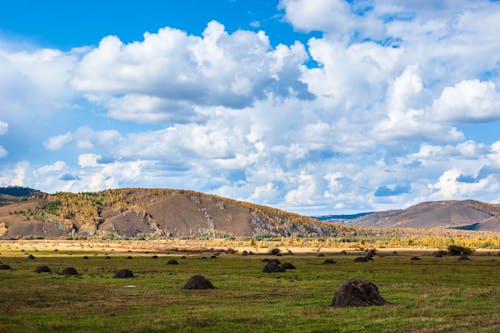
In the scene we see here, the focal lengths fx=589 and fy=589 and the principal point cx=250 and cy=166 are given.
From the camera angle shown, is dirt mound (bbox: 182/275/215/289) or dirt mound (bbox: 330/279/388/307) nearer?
dirt mound (bbox: 330/279/388/307)

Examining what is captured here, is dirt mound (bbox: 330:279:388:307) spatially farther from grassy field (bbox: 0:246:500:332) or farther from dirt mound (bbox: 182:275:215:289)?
dirt mound (bbox: 182:275:215:289)

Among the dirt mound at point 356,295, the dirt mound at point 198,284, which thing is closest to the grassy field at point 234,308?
the dirt mound at point 198,284

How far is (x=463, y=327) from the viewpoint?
75.6ft

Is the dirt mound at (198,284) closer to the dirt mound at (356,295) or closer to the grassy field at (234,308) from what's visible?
the grassy field at (234,308)

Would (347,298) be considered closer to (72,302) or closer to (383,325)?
(383,325)

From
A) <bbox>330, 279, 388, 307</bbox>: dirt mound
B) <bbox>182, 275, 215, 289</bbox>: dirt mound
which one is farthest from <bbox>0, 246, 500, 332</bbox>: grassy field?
<bbox>330, 279, 388, 307</bbox>: dirt mound

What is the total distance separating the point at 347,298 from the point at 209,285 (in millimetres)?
17061

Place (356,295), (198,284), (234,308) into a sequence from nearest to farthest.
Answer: (356,295) < (234,308) < (198,284)

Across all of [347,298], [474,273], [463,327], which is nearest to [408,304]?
[347,298]

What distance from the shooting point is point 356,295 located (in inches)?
1305

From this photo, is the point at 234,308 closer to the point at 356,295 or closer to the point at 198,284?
the point at 356,295

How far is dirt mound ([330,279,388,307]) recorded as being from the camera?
33.1 m

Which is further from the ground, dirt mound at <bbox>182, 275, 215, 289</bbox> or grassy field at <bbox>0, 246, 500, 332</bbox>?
dirt mound at <bbox>182, 275, 215, 289</bbox>

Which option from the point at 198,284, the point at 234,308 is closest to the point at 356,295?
Result: the point at 234,308
